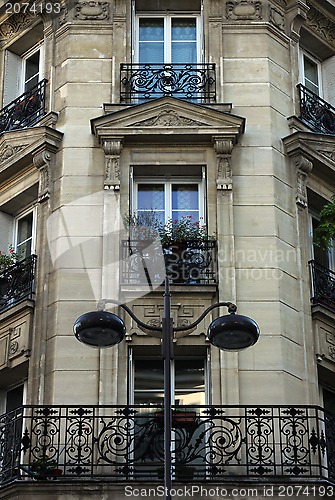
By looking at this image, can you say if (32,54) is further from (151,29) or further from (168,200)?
(168,200)

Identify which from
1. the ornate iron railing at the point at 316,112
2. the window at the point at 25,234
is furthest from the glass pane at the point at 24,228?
the ornate iron railing at the point at 316,112

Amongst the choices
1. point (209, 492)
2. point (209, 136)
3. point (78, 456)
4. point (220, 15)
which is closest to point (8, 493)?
point (78, 456)

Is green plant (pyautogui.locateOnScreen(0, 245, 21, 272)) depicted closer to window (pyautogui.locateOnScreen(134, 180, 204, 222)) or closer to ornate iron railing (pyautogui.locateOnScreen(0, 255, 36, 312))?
ornate iron railing (pyautogui.locateOnScreen(0, 255, 36, 312))

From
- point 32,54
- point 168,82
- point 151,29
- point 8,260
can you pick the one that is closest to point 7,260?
point 8,260

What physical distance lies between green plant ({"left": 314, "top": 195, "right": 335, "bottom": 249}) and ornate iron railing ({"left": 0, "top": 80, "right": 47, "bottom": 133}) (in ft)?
15.5

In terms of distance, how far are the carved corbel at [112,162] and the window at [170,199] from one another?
0.51 meters

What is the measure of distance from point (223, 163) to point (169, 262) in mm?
1751

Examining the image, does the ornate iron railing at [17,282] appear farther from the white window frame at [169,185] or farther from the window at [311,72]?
the window at [311,72]

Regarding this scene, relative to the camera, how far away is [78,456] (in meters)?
14.5

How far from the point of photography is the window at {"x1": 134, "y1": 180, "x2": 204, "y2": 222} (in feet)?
56.3

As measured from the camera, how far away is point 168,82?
1802cm

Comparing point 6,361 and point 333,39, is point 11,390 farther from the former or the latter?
point 333,39

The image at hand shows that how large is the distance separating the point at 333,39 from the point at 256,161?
3.95m

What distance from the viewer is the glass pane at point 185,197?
1728cm
